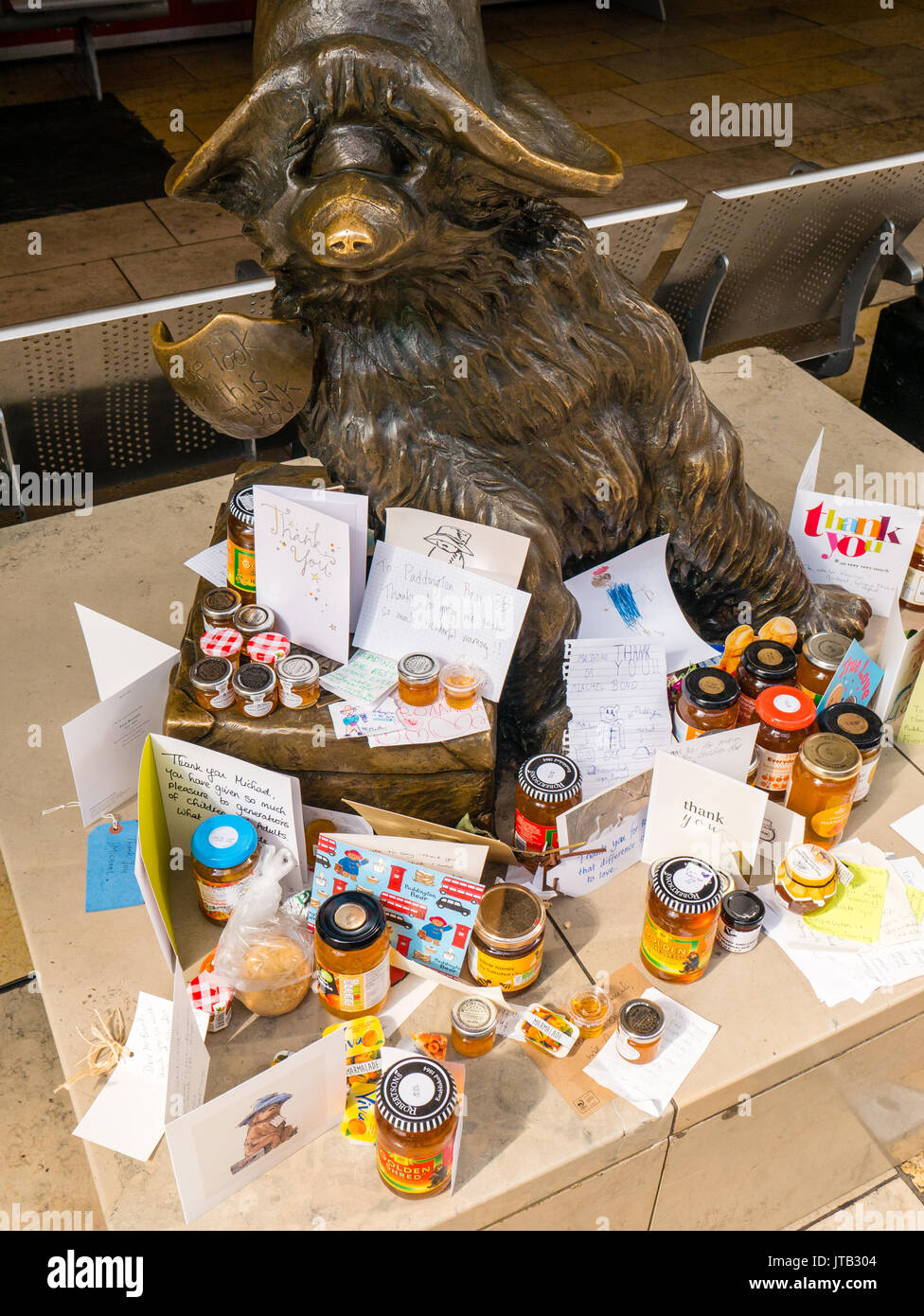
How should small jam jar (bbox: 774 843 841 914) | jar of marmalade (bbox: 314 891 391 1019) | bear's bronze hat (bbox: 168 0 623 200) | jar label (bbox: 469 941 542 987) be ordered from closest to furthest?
bear's bronze hat (bbox: 168 0 623 200), jar of marmalade (bbox: 314 891 391 1019), jar label (bbox: 469 941 542 987), small jam jar (bbox: 774 843 841 914)

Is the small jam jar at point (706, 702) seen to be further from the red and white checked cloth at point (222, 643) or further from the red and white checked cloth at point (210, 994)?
the red and white checked cloth at point (210, 994)

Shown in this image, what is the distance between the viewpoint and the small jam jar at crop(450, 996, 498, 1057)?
1.72m

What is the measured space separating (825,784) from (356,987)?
841 mm

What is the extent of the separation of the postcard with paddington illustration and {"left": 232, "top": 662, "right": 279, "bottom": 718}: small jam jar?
0.24m

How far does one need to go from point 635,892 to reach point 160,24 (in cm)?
678

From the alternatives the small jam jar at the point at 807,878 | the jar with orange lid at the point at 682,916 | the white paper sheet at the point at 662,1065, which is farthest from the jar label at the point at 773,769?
the white paper sheet at the point at 662,1065

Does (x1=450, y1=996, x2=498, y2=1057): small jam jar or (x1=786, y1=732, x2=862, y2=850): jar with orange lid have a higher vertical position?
(x1=786, y1=732, x2=862, y2=850): jar with orange lid

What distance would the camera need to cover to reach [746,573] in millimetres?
2289

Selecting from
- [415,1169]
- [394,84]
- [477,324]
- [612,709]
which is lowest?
[415,1169]

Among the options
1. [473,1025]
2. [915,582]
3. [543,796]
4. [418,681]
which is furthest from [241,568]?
[915,582]

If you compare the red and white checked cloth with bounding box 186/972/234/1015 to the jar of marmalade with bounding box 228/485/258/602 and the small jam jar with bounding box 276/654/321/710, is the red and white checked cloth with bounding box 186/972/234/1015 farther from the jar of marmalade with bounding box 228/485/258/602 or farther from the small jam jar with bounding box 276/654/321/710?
the jar of marmalade with bounding box 228/485/258/602

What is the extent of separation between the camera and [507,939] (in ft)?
5.77

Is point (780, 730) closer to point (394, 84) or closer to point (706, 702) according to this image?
point (706, 702)

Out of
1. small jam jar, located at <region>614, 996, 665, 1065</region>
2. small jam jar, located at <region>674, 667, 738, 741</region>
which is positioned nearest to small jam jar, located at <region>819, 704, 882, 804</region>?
small jam jar, located at <region>674, 667, 738, 741</region>
